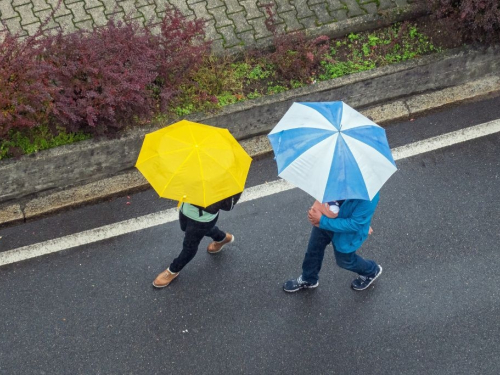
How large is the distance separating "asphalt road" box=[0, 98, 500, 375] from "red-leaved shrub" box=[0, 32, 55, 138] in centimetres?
95

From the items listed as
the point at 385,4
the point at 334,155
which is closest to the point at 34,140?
the point at 334,155

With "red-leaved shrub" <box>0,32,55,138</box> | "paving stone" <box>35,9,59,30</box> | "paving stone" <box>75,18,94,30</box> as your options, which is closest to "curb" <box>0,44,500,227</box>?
"red-leaved shrub" <box>0,32,55,138</box>

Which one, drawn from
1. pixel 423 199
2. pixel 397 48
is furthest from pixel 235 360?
pixel 397 48

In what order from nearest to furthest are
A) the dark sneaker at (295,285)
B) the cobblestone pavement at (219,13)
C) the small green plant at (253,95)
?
the dark sneaker at (295,285)
the small green plant at (253,95)
the cobblestone pavement at (219,13)

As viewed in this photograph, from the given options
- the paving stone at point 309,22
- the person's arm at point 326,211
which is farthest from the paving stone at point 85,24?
the person's arm at point 326,211

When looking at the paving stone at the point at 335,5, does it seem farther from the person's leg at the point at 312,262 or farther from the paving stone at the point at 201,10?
the person's leg at the point at 312,262

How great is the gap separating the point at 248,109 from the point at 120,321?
238cm

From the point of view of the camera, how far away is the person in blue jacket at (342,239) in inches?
184

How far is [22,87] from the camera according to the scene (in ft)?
19.6

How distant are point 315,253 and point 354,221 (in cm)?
76

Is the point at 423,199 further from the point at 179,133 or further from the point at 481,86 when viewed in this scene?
the point at 179,133

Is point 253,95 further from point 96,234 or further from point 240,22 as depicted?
point 96,234

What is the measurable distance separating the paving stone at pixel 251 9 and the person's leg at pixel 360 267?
339 cm

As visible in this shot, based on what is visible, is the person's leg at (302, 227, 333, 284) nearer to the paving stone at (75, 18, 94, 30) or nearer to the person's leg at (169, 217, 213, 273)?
the person's leg at (169, 217, 213, 273)
